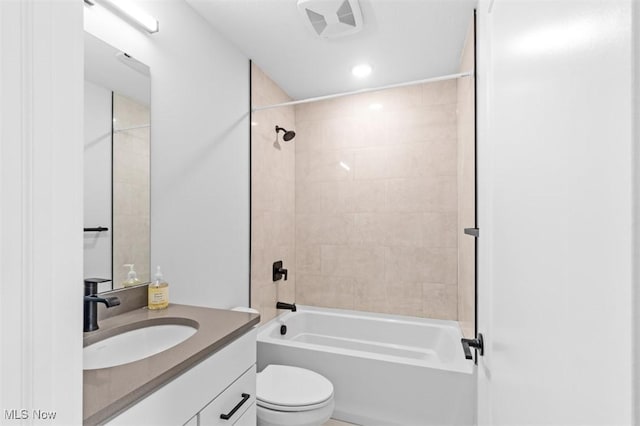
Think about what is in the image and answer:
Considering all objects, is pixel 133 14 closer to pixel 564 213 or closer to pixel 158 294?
pixel 158 294

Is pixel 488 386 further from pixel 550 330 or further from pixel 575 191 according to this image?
pixel 575 191

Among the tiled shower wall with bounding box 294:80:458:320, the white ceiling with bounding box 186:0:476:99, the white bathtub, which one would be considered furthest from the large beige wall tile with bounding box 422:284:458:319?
the white ceiling with bounding box 186:0:476:99

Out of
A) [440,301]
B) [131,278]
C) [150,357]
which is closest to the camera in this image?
[150,357]

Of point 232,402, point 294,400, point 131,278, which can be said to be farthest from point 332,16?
point 294,400

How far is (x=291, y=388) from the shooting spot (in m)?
1.69

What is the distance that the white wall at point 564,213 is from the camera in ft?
1.07

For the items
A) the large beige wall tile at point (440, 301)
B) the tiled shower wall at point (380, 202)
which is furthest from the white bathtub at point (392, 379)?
the tiled shower wall at point (380, 202)

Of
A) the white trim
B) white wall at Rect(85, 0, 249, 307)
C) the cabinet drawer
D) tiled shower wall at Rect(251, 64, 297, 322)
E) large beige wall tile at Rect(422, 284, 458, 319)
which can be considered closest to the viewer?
the white trim

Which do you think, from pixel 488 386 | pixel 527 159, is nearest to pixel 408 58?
pixel 527 159

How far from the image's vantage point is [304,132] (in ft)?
9.94

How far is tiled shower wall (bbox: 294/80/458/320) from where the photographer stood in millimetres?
2586

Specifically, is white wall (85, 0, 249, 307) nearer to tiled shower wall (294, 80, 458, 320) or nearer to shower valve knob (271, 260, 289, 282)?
shower valve knob (271, 260, 289, 282)

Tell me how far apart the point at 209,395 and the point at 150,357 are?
22 cm

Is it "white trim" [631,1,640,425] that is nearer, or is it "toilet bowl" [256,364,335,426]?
"white trim" [631,1,640,425]
